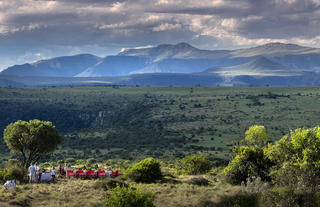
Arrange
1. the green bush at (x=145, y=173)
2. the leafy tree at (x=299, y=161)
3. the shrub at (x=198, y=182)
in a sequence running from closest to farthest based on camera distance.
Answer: the leafy tree at (x=299, y=161)
the shrub at (x=198, y=182)
the green bush at (x=145, y=173)

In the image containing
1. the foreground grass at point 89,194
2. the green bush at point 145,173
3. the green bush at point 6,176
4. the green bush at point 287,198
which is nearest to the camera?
the green bush at point 287,198

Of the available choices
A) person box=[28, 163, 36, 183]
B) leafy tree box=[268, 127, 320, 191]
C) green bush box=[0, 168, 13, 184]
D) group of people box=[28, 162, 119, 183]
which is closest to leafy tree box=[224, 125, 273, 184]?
leafy tree box=[268, 127, 320, 191]

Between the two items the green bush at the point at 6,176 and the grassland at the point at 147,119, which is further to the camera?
the grassland at the point at 147,119

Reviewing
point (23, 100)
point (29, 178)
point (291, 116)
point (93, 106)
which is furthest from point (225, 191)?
point (23, 100)

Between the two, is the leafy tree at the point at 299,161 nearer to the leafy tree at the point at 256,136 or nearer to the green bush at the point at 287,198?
the green bush at the point at 287,198

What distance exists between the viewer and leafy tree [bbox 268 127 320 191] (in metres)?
26.1

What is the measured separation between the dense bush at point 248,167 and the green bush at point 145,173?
252 inches

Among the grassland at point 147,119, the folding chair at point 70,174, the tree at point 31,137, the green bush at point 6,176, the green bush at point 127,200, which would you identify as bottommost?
the grassland at point 147,119

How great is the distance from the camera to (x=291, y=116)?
122m

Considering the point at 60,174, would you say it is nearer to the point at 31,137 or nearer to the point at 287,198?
the point at 31,137

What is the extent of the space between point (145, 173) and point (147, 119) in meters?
102

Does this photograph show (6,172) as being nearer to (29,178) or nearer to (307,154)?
(29,178)

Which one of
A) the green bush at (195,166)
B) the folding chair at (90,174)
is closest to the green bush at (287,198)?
the folding chair at (90,174)

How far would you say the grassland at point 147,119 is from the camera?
88.2m
